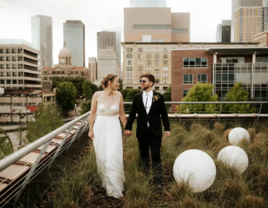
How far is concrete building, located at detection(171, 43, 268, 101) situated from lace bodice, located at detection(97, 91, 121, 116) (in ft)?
164

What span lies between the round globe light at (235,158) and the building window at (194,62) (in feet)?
174

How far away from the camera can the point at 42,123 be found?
42688mm

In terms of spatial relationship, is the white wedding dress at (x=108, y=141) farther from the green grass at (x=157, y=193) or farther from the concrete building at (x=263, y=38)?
the concrete building at (x=263, y=38)

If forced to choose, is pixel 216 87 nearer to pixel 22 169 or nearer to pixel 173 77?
pixel 173 77

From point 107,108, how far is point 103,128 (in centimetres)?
32

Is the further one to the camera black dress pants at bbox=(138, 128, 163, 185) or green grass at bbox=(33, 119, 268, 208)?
black dress pants at bbox=(138, 128, 163, 185)

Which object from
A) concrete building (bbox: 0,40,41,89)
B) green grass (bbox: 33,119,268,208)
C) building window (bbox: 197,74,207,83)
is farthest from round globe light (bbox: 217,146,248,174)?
concrete building (bbox: 0,40,41,89)

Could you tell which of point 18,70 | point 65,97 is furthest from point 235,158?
point 18,70

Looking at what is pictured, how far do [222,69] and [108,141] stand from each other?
51384 mm

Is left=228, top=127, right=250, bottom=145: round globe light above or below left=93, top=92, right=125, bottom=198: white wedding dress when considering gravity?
below

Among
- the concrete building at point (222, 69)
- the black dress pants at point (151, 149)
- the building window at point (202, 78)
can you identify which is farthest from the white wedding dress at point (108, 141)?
the building window at point (202, 78)

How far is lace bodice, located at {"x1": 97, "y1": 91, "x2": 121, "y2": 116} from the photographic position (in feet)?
14.4

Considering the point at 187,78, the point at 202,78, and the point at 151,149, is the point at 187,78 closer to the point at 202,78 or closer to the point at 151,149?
the point at 202,78

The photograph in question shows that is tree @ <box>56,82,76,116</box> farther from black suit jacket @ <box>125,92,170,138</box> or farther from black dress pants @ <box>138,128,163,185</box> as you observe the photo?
black suit jacket @ <box>125,92,170,138</box>
